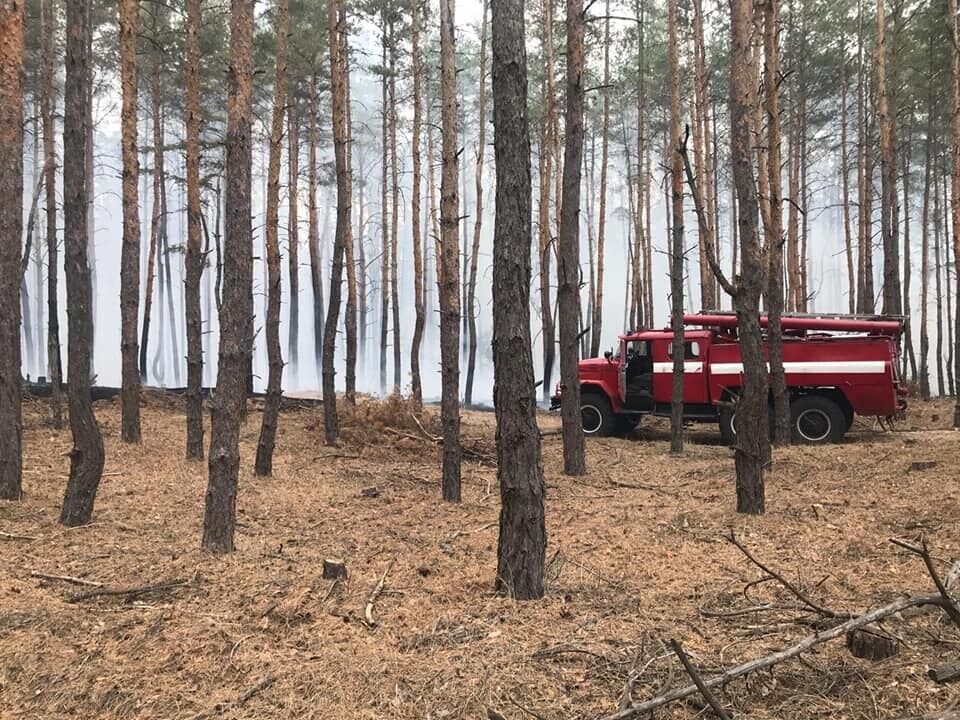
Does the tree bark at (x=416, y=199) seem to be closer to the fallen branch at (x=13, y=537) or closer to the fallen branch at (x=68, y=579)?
the fallen branch at (x=13, y=537)

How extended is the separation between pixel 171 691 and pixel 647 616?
2.46 m

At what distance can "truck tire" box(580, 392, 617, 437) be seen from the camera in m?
13.7

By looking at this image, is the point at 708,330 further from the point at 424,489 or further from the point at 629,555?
the point at 629,555

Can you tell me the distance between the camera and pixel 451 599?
430 cm

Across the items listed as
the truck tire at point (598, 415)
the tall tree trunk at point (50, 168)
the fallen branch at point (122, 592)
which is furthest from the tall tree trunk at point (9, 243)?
the truck tire at point (598, 415)

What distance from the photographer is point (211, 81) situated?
23172 millimetres

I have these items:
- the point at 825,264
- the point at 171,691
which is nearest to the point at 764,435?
the point at 171,691

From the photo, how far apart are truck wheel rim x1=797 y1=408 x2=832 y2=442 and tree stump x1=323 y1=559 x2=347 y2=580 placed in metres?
9.81

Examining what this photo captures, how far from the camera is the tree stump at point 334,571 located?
4.70 m

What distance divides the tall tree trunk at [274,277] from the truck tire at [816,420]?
342 inches

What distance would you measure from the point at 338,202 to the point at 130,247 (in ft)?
12.4

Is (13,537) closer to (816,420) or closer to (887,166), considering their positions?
(816,420)

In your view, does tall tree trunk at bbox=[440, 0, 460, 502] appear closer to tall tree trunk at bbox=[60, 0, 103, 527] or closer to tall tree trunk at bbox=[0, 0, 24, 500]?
tall tree trunk at bbox=[60, 0, 103, 527]

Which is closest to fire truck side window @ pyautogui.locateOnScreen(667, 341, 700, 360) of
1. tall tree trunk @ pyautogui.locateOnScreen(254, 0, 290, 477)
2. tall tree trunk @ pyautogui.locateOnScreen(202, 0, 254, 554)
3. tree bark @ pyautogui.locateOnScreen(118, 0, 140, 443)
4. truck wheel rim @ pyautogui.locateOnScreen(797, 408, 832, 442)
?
truck wheel rim @ pyautogui.locateOnScreen(797, 408, 832, 442)
